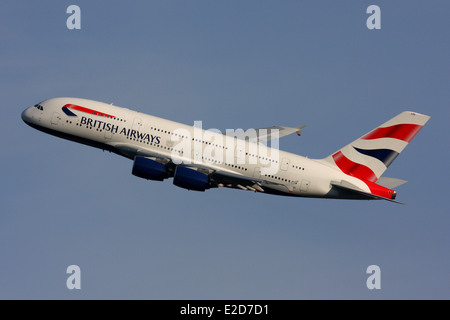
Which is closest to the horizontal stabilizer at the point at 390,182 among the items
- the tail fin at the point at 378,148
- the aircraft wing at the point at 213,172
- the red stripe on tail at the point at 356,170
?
the tail fin at the point at 378,148

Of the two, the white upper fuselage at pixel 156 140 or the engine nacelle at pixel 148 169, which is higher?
the white upper fuselage at pixel 156 140

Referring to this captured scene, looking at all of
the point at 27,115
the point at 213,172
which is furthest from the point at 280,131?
the point at 27,115

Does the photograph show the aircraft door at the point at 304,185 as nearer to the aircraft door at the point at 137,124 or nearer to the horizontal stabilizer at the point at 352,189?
the horizontal stabilizer at the point at 352,189

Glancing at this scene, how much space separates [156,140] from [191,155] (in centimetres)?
422

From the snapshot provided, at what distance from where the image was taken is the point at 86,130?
81.1 meters

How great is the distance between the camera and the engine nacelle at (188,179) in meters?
78.4

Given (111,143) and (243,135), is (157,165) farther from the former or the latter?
(243,135)

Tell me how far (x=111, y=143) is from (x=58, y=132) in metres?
6.31

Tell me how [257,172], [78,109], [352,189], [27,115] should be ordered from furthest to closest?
[27,115] → [352,189] → [257,172] → [78,109]

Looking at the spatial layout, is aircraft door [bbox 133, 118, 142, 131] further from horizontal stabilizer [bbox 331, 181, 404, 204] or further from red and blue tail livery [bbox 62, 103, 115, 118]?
horizontal stabilizer [bbox 331, 181, 404, 204]

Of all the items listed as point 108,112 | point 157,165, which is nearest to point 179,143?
point 157,165

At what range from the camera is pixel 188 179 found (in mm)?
78375

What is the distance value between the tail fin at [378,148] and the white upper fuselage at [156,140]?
667cm

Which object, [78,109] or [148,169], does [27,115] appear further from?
[148,169]
